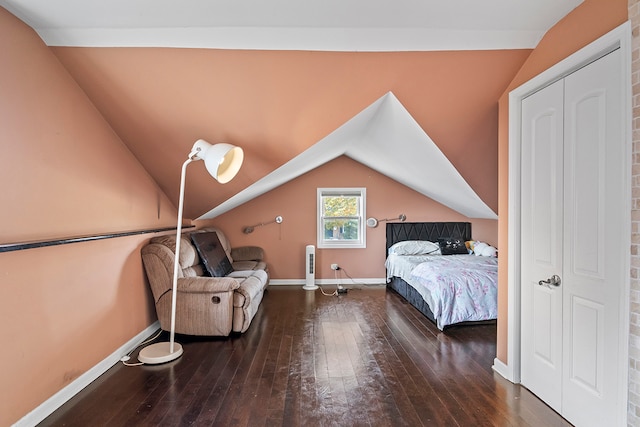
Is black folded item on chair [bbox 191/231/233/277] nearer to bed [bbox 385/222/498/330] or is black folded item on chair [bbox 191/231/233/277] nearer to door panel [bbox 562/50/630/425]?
bed [bbox 385/222/498/330]

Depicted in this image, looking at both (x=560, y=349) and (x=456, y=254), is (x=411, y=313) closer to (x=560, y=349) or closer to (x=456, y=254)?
(x=456, y=254)

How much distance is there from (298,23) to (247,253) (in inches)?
151

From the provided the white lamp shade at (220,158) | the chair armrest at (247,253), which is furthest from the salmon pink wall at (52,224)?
the chair armrest at (247,253)

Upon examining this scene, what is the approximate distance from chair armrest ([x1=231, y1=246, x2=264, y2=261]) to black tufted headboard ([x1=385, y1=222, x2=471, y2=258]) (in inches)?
85.2

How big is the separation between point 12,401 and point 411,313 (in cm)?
360

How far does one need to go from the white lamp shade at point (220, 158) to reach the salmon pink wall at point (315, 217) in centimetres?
284

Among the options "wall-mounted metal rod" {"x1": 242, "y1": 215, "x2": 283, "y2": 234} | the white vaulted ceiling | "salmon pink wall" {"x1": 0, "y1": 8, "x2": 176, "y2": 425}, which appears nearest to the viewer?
"salmon pink wall" {"x1": 0, "y1": 8, "x2": 176, "y2": 425}

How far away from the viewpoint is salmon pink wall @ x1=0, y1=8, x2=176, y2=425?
70.7 inches

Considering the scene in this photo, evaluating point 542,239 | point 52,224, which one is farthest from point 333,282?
point 52,224

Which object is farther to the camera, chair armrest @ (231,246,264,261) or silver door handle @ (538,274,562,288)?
chair armrest @ (231,246,264,261)

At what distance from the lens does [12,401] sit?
1765mm

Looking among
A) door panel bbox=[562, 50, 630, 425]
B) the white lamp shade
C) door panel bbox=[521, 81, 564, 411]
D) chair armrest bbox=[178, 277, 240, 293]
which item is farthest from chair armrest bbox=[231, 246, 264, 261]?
door panel bbox=[562, 50, 630, 425]

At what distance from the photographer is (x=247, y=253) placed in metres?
5.33

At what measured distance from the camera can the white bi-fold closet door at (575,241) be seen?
64.4 inches
